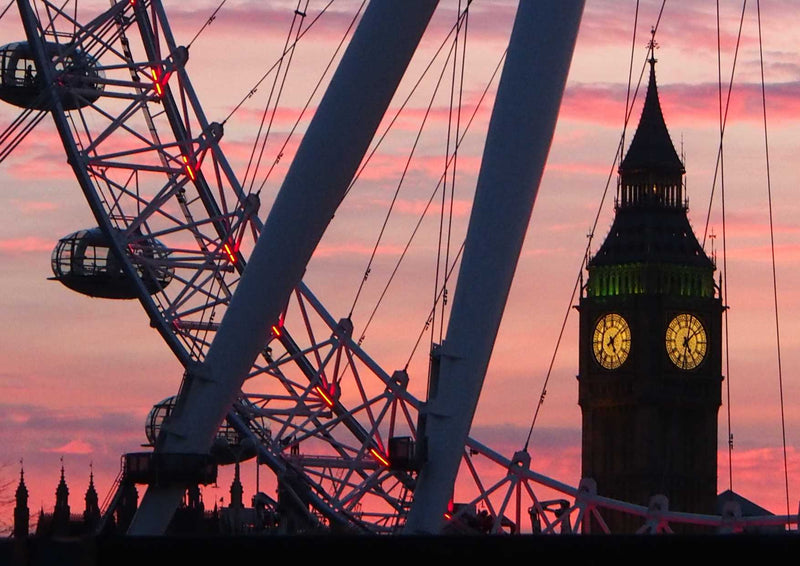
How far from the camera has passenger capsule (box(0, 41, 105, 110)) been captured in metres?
95.4

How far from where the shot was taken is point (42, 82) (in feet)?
313

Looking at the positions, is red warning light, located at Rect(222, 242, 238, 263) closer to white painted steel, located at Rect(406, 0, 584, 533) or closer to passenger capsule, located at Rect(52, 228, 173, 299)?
passenger capsule, located at Rect(52, 228, 173, 299)

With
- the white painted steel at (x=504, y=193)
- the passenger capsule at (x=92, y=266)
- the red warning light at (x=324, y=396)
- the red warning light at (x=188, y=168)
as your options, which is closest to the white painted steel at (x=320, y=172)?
the white painted steel at (x=504, y=193)

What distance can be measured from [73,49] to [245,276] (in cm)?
3284

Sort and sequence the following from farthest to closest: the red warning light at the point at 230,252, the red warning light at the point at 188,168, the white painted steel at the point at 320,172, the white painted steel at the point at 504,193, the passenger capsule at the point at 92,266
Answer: the passenger capsule at the point at 92,266 < the red warning light at the point at 230,252 < the red warning light at the point at 188,168 < the white painted steel at the point at 320,172 < the white painted steel at the point at 504,193

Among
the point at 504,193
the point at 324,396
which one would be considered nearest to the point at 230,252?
the point at 324,396

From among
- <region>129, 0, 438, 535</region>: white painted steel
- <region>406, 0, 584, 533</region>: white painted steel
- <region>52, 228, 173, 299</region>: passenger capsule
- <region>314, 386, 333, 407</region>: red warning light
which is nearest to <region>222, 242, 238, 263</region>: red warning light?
<region>52, 228, 173, 299</region>: passenger capsule

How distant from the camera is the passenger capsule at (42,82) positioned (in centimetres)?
9538

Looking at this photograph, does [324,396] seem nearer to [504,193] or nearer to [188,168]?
[188,168]

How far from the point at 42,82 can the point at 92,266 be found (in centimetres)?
996

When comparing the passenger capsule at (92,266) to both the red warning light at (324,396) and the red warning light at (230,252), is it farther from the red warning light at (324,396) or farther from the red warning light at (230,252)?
the red warning light at (324,396)

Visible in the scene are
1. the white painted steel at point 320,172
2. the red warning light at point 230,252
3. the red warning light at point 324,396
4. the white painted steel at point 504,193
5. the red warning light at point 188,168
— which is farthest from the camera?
the red warning light at point 230,252

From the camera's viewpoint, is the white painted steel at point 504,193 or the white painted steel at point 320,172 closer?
the white painted steel at point 504,193

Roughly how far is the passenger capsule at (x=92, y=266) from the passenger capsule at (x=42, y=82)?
5.47 metres
